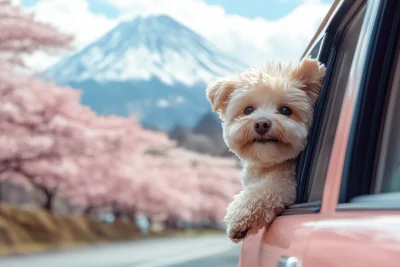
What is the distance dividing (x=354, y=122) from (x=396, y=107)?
86 mm

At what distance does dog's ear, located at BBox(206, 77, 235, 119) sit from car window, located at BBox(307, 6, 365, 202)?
0.91 feet

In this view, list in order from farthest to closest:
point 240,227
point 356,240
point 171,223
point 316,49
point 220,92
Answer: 1. point 171,223
2. point 316,49
3. point 220,92
4. point 240,227
5. point 356,240

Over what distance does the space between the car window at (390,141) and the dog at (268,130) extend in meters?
0.55

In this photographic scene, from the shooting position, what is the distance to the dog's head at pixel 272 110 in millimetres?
2064

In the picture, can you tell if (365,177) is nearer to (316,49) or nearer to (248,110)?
(248,110)

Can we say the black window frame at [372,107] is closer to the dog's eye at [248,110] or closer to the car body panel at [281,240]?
the car body panel at [281,240]

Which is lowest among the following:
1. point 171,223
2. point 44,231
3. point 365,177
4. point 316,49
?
point 44,231

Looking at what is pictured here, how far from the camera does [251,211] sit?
6.64 feet

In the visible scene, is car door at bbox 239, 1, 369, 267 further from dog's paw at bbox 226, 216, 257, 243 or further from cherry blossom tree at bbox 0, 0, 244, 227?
cherry blossom tree at bbox 0, 0, 244, 227

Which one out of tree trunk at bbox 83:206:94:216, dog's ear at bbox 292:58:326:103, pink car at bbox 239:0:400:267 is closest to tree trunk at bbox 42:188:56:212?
tree trunk at bbox 83:206:94:216

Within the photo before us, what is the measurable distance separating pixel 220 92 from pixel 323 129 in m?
0.32

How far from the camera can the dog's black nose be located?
2045 millimetres

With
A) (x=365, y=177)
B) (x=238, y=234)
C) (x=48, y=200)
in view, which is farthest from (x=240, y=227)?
(x=48, y=200)

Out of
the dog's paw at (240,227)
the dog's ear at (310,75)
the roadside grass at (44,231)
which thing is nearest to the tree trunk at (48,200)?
the roadside grass at (44,231)
